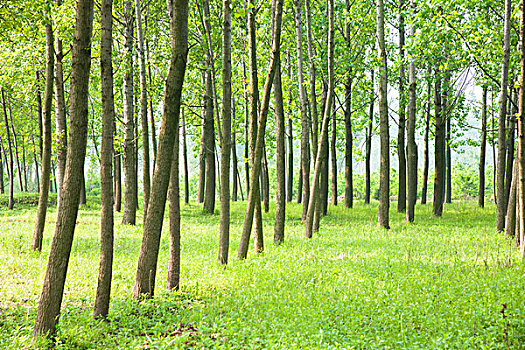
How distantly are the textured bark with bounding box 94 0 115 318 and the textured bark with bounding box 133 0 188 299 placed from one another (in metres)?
0.65

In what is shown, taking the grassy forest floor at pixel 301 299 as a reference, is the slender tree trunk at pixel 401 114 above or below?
above

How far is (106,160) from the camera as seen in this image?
5.67 m

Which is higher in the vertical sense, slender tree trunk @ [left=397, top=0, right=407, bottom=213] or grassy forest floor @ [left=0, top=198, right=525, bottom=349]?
slender tree trunk @ [left=397, top=0, right=407, bottom=213]

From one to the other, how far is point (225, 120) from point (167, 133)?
9.09 feet

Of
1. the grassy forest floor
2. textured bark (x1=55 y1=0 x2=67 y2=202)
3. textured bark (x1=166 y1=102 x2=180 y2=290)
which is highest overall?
textured bark (x1=55 y1=0 x2=67 y2=202)

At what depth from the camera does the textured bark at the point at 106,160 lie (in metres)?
5.64

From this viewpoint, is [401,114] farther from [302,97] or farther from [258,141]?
[258,141]

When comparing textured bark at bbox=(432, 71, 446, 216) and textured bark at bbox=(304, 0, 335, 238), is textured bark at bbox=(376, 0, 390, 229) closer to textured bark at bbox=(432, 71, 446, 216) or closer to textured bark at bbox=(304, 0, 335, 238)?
textured bark at bbox=(304, 0, 335, 238)

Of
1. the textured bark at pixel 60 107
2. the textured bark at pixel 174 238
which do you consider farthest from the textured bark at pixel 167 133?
the textured bark at pixel 60 107

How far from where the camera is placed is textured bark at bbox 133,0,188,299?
19.4 ft

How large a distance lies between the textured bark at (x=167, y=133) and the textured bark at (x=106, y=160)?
649 mm

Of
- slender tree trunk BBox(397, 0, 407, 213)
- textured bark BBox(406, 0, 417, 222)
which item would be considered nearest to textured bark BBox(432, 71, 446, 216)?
textured bark BBox(406, 0, 417, 222)

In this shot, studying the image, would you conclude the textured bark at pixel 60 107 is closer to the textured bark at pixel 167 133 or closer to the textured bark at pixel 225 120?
the textured bark at pixel 225 120

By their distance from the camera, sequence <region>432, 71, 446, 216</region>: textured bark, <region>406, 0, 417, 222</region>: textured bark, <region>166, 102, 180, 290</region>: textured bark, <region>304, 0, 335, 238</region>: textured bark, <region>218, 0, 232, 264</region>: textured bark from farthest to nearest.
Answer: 1. <region>432, 71, 446, 216</region>: textured bark
2. <region>406, 0, 417, 222</region>: textured bark
3. <region>304, 0, 335, 238</region>: textured bark
4. <region>218, 0, 232, 264</region>: textured bark
5. <region>166, 102, 180, 290</region>: textured bark
